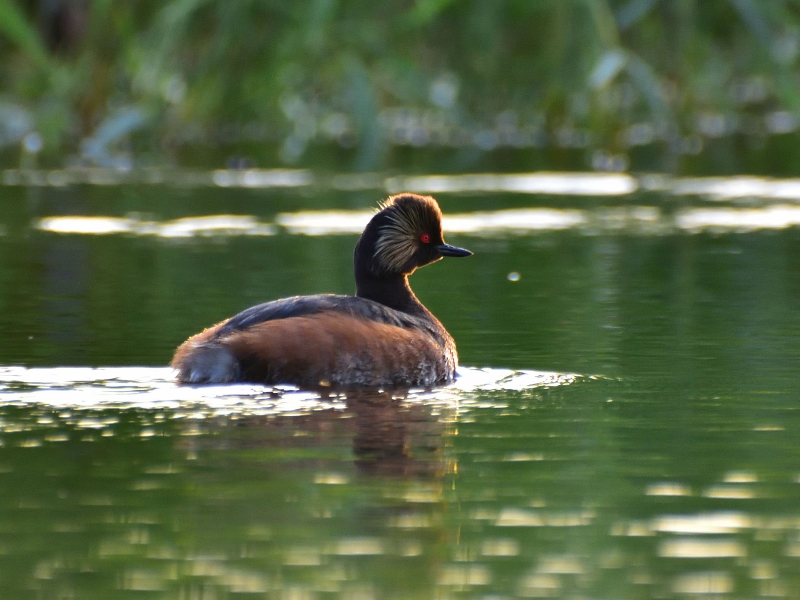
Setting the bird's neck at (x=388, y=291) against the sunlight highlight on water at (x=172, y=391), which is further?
the bird's neck at (x=388, y=291)

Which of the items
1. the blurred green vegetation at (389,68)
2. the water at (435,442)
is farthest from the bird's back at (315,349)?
the blurred green vegetation at (389,68)

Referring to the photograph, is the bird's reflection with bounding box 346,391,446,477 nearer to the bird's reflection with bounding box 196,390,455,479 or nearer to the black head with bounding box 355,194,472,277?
the bird's reflection with bounding box 196,390,455,479

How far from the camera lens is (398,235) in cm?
1013

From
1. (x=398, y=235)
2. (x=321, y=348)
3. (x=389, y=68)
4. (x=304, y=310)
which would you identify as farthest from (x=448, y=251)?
(x=389, y=68)

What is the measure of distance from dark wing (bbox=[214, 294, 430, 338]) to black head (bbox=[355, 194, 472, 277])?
2.47ft

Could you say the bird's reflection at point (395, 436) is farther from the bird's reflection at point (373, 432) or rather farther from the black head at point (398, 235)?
the black head at point (398, 235)

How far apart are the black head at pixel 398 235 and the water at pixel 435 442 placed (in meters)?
0.66

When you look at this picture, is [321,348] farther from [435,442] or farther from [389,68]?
[389,68]

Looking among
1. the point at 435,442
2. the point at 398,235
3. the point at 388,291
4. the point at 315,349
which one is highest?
the point at 398,235

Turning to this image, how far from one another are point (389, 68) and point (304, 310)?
13063 millimetres

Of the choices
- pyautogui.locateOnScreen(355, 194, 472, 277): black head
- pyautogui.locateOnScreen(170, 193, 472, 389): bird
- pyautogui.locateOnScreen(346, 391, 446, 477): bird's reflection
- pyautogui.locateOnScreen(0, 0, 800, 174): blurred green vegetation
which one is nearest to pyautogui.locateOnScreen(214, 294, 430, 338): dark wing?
pyautogui.locateOnScreen(170, 193, 472, 389): bird

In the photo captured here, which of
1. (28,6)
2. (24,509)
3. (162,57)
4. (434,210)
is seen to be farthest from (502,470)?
(28,6)

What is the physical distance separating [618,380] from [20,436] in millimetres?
3157

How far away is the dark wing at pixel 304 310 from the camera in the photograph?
8.91 m
